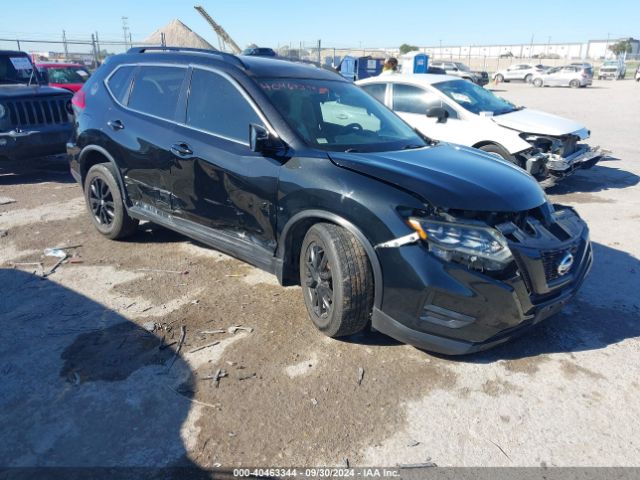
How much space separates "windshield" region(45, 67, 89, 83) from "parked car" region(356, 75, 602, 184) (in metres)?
9.42

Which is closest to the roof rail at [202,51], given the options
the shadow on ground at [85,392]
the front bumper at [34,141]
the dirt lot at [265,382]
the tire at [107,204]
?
the tire at [107,204]

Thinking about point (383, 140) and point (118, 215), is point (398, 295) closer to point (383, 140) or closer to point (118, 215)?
point (383, 140)

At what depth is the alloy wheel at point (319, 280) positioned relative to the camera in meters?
3.33

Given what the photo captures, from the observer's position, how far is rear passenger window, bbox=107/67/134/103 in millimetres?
4828

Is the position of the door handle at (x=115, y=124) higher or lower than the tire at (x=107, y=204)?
higher

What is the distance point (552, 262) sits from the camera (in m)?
3.10

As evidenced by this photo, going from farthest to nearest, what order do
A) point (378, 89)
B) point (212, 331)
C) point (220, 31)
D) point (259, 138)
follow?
point (220, 31) → point (378, 89) → point (212, 331) → point (259, 138)

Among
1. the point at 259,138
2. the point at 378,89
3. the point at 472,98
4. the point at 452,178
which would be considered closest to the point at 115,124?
the point at 259,138

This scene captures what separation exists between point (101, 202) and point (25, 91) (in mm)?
4108

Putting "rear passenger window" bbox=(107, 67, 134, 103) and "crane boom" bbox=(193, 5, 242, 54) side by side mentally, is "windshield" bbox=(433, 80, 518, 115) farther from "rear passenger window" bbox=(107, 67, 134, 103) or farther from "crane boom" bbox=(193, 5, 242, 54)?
"crane boom" bbox=(193, 5, 242, 54)

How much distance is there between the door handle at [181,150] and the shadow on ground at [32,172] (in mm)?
4879

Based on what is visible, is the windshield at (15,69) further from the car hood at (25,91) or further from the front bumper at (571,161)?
the front bumper at (571,161)

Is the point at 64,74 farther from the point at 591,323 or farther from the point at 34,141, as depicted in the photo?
the point at 591,323

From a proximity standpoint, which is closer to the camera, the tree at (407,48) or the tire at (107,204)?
the tire at (107,204)
